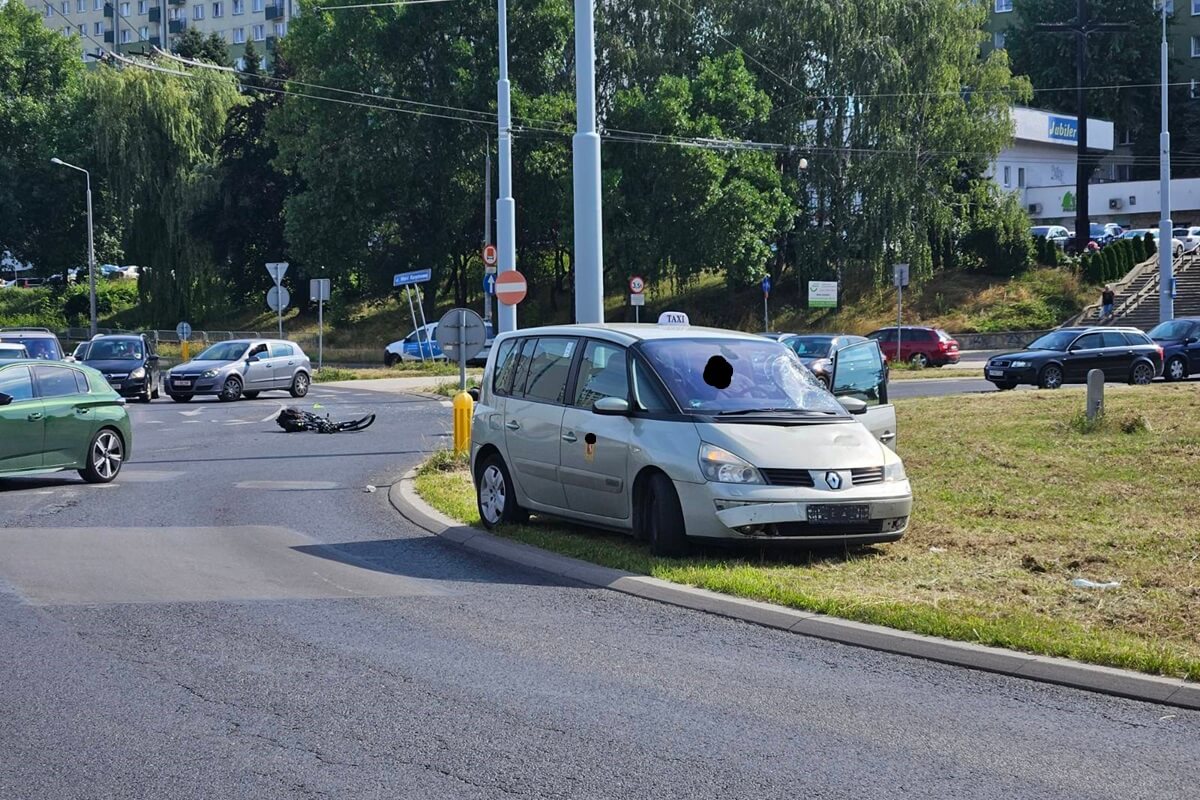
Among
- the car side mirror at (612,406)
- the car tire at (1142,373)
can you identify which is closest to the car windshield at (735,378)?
the car side mirror at (612,406)

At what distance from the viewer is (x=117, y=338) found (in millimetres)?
36938

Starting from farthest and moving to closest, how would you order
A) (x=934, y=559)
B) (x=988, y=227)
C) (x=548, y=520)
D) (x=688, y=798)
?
(x=988, y=227) < (x=548, y=520) < (x=934, y=559) < (x=688, y=798)

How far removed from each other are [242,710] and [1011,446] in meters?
13.1

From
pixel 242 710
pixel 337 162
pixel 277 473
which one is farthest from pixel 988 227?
pixel 242 710

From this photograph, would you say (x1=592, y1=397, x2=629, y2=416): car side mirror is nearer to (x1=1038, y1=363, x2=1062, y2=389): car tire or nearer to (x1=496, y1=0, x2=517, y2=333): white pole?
(x1=496, y1=0, x2=517, y2=333): white pole

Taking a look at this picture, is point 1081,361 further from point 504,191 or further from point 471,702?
point 471,702

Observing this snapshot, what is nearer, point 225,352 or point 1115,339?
point 1115,339

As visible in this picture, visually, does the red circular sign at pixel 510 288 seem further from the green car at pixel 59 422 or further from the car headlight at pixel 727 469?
the car headlight at pixel 727 469

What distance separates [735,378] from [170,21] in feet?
387

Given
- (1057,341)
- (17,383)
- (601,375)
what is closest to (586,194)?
(17,383)

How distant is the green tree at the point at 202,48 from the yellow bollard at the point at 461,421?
2994 inches

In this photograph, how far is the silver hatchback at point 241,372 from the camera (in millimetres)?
35812

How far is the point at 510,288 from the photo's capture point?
23562mm

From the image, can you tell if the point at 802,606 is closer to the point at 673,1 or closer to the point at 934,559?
the point at 934,559
